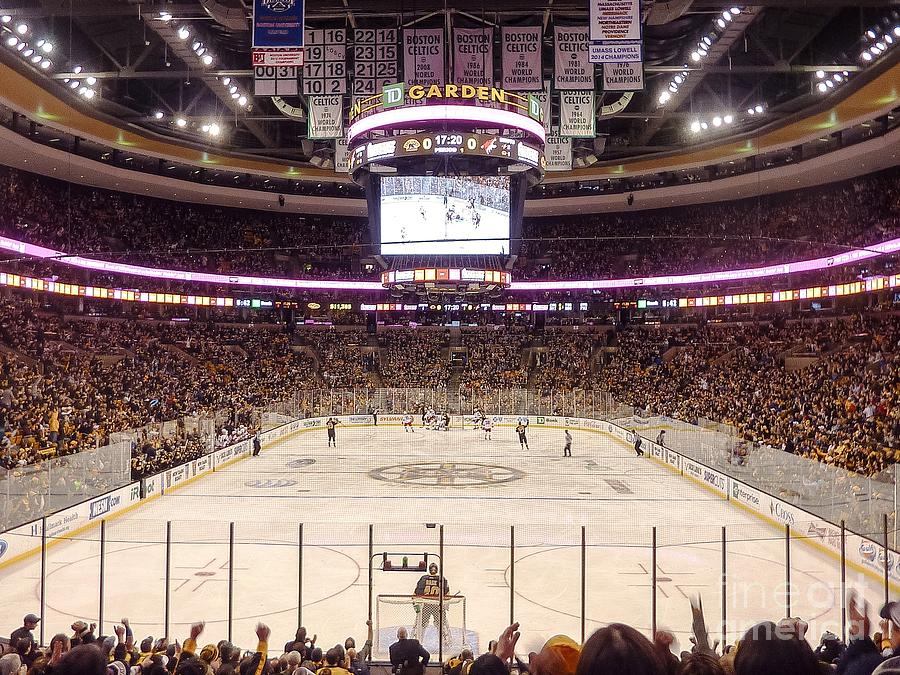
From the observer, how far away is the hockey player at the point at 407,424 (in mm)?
34312

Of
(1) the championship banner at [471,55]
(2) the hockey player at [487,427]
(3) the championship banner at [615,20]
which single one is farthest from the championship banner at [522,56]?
(2) the hockey player at [487,427]

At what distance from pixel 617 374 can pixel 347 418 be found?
633 inches

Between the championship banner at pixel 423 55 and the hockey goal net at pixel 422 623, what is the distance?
11646 millimetres

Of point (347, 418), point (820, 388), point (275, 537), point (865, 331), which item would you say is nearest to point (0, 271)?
point (347, 418)

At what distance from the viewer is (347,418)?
3750 cm

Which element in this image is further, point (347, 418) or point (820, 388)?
point (347, 418)

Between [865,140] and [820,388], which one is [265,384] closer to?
[820,388]

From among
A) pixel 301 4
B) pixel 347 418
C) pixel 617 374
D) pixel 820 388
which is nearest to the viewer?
pixel 301 4

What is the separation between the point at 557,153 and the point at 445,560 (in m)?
14.1

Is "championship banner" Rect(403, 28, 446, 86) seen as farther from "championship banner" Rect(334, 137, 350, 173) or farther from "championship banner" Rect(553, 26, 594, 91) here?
"championship banner" Rect(334, 137, 350, 173)

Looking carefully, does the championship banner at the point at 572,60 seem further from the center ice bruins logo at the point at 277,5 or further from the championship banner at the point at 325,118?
the championship banner at the point at 325,118

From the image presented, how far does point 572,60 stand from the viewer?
1485 centimetres

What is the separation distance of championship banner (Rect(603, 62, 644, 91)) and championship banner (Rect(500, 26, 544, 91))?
1.48 m

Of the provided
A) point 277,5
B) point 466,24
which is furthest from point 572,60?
point 466,24
